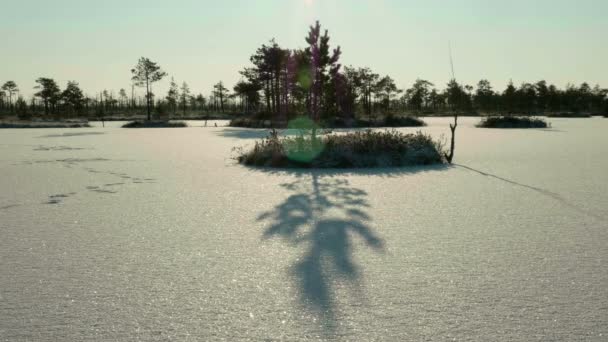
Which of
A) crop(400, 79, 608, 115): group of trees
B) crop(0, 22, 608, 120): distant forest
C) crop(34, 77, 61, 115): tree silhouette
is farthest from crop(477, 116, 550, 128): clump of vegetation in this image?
crop(34, 77, 61, 115): tree silhouette

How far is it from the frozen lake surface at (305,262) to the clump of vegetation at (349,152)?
3.29 metres

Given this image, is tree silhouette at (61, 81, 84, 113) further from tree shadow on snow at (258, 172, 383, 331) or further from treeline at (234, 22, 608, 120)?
tree shadow on snow at (258, 172, 383, 331)

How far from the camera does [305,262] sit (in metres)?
4.21

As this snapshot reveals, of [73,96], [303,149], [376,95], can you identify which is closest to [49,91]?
[73,96]

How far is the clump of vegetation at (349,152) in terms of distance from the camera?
1236 cm

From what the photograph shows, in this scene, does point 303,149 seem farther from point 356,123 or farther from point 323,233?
point 356,123

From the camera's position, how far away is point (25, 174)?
35.9 ft

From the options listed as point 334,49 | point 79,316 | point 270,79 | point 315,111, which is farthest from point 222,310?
point 270,79

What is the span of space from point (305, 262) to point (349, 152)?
341 inches

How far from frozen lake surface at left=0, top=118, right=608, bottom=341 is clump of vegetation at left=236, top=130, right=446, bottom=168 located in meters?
3.29

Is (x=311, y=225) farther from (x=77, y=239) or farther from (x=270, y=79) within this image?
(x=270, y=79)

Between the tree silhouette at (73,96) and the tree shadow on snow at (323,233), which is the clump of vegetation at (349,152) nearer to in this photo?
the tree shadow on snow at (323,233)

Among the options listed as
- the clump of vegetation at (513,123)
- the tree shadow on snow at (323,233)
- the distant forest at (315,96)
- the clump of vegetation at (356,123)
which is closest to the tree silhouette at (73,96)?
the distant forest at (315,96)

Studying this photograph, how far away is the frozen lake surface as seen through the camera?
9.41 feet
